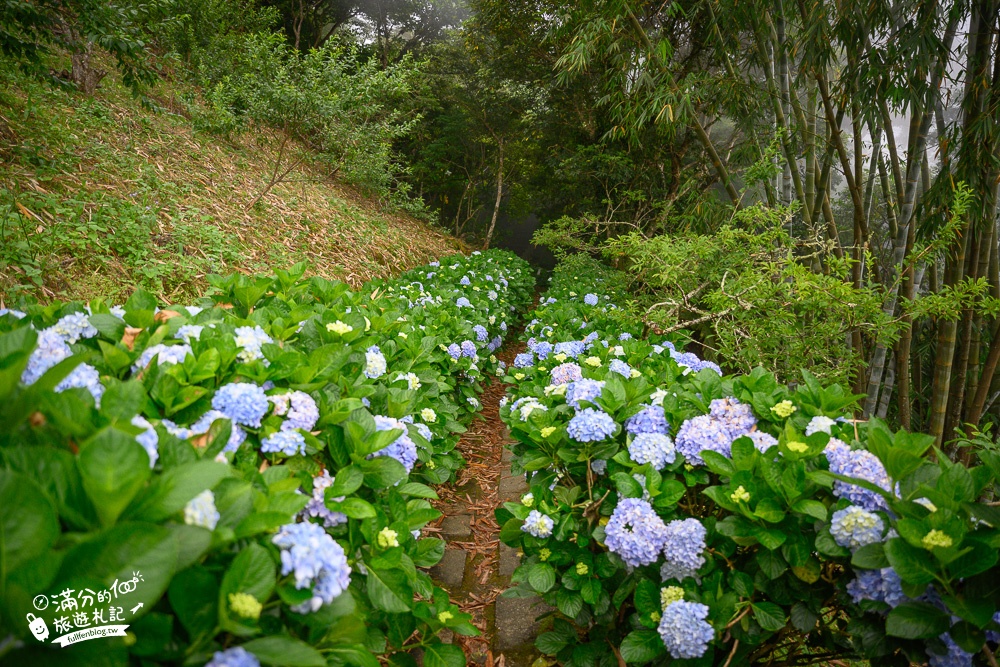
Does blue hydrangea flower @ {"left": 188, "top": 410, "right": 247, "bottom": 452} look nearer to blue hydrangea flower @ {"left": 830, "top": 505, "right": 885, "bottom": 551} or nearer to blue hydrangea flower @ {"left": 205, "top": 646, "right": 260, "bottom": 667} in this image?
blue hydrangea flower @ {"left": 205, "top": 646, "right": 260, "bottom": 667}

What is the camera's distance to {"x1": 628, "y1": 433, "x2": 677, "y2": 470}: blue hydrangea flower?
4.27 ft

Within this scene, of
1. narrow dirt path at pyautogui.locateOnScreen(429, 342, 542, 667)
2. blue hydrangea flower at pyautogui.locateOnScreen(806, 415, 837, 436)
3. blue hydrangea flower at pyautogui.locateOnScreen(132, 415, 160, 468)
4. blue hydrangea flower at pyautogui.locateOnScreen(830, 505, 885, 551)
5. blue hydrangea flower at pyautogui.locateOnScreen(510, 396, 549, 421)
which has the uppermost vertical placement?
blue hydrangea flower at pyautogui.locateOnScreen(806, 415, 837, 436)

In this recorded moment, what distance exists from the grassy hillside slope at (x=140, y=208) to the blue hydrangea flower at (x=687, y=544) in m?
1.91

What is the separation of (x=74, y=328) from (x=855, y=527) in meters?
1.64

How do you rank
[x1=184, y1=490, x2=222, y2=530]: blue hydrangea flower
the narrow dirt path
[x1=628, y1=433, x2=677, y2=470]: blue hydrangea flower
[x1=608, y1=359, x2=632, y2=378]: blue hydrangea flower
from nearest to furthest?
1. [x1=184, y1=490, x2=222, y2=530]: blue hydrangea flower
2. [x1=628, y1=433, x2=677, y2=470]: blue hydrangea flower
3. the narrow dirt path
4. [x1=608, y1=359, x2=632, y2=378]: blue hydrangea flower

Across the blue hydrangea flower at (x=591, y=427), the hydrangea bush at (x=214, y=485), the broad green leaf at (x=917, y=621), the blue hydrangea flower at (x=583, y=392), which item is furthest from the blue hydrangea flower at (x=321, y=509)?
the broad green leaf at (x=917, y=621)

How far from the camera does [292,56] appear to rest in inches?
238

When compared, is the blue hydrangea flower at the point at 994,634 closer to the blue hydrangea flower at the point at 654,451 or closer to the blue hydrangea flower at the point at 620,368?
the blue hydrangea flower at the point at 654,451

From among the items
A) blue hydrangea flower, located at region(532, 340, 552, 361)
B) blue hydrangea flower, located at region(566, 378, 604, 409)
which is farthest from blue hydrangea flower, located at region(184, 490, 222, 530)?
blue hydrangea flower, located at region(532, 340, 552, 361)

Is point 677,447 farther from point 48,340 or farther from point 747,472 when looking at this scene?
point 48,340

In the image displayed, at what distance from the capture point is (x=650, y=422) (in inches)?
55.0

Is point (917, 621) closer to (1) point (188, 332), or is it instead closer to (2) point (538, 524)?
(2) point (538, 524)

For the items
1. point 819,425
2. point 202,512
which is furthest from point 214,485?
point 819,425

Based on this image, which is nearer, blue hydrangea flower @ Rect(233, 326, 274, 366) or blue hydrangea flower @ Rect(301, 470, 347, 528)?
blue hydrangea flower @ Rect(301, 470, 347, 528)
